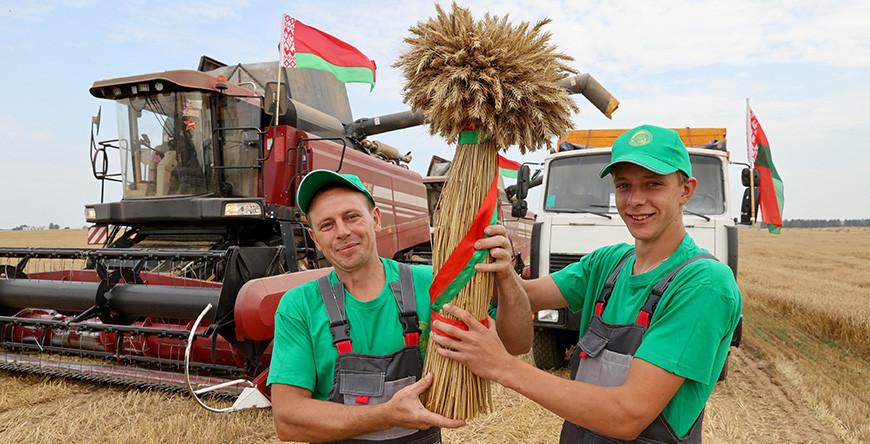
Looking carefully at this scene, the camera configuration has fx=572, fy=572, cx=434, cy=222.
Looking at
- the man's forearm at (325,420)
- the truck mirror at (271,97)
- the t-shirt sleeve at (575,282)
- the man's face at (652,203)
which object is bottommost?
the man's forearm at (325,420)

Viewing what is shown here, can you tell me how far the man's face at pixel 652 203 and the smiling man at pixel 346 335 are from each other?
2.05 feet

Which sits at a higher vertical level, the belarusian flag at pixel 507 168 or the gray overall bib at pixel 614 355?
the belarusian flag at pixel 507 168

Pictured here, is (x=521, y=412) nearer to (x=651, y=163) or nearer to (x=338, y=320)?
(x=338, y=320)

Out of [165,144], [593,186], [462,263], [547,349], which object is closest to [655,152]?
[462,263]

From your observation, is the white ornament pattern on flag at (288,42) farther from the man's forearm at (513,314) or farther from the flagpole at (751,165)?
the man's forearm at (513,314)

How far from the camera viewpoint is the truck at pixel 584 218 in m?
4.94

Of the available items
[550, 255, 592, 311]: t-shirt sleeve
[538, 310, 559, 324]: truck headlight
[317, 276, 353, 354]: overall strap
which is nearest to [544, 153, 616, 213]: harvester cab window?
[538, 310, 559, 324]: truck headlight

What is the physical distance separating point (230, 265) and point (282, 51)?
10.4 feet

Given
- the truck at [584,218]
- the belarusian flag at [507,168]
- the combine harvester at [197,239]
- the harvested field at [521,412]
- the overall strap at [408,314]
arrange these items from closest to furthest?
the overall strap at [408,314], the harvested field at [521,412], the combine harvester at [197,239], the truck at [584,218], the belarusian flag at [507,168]

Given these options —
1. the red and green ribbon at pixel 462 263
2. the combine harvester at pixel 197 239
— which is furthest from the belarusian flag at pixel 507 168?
the red and green ribbon at pixel 462 263

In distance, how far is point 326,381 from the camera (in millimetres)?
1584

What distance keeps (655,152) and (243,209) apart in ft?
15.4

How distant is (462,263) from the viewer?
4.88 ft

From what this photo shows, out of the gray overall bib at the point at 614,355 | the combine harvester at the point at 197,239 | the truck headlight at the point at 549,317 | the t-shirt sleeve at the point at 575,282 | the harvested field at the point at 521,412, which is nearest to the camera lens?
the gray overall bib at the point at 614,355
